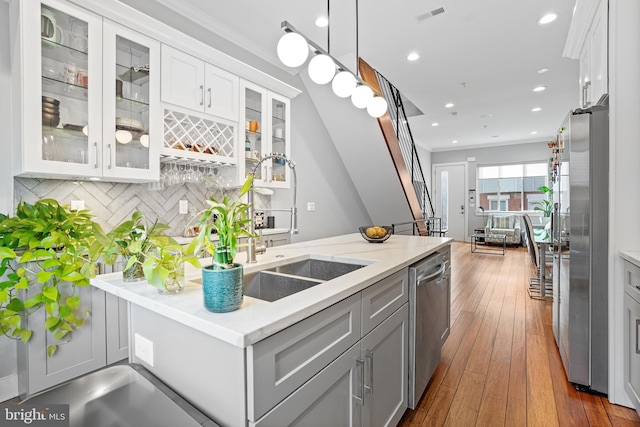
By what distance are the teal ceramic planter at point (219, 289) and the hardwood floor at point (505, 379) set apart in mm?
1478

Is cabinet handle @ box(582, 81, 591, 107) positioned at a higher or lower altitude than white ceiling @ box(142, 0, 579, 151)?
lower

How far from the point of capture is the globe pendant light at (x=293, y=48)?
5.86 ft

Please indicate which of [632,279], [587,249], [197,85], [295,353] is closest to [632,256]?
[632,279]

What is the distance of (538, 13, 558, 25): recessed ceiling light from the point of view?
296 cm

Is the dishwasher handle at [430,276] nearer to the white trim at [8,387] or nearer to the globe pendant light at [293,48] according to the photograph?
the globe pendant light at [293,48]

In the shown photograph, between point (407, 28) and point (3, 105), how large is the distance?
131 inches

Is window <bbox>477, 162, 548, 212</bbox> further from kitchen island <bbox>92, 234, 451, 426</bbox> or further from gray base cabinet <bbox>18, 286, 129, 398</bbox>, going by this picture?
gray base cabinet <bbox>18, 286, 129, 398</bbox>

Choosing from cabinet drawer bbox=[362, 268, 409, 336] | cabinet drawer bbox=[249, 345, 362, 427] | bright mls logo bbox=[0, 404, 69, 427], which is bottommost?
cabinet drawer bbox=[249, 345, 362, 427]

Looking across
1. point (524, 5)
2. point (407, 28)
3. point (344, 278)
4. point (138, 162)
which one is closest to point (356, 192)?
point (407, 28)

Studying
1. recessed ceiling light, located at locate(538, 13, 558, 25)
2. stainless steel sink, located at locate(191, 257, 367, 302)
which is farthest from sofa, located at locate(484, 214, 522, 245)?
stainless steel sink, located at locate(191, 257, 367, 302)

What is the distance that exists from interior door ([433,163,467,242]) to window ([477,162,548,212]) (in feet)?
1.63

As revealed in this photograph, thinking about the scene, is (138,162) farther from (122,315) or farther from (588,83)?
(588,83)

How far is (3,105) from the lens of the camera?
198 cm

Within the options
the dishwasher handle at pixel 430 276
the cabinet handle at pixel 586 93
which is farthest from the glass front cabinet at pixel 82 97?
the cabinet handle at pixel 586 93
